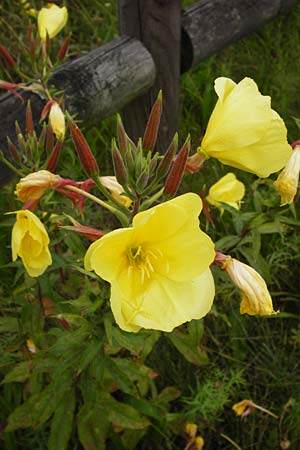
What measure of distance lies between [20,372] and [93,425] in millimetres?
249

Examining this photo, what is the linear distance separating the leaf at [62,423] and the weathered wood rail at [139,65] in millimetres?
659

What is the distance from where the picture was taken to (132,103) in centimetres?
232

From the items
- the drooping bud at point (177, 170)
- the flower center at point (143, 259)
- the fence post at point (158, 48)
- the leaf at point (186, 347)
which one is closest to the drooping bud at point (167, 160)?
the drooping bud at point (177, 170)

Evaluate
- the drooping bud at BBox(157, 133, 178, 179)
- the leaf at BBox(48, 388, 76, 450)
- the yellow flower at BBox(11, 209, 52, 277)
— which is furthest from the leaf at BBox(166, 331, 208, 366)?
the drooping bud at BBox(157, 133, 178, 179)

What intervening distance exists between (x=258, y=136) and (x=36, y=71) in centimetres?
88

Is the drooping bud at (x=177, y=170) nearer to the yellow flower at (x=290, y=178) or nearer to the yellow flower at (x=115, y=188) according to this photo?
the yellow flower at (x=115, y=188)

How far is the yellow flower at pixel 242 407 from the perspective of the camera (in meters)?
1.82

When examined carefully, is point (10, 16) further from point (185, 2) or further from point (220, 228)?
point (220, 228)

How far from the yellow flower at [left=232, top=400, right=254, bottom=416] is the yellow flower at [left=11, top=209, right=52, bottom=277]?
0.89 meters

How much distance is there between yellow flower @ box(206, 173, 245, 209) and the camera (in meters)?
1.62

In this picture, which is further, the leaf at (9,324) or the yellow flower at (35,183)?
the leaf at (9,324)

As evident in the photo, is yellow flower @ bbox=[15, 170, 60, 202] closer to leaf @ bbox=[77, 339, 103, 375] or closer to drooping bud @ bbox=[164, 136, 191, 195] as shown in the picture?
drooping bud @ bbox=[164, 136, 191, 195]

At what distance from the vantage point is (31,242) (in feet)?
3.96

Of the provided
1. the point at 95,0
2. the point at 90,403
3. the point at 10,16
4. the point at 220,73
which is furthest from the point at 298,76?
the point at 90,403
